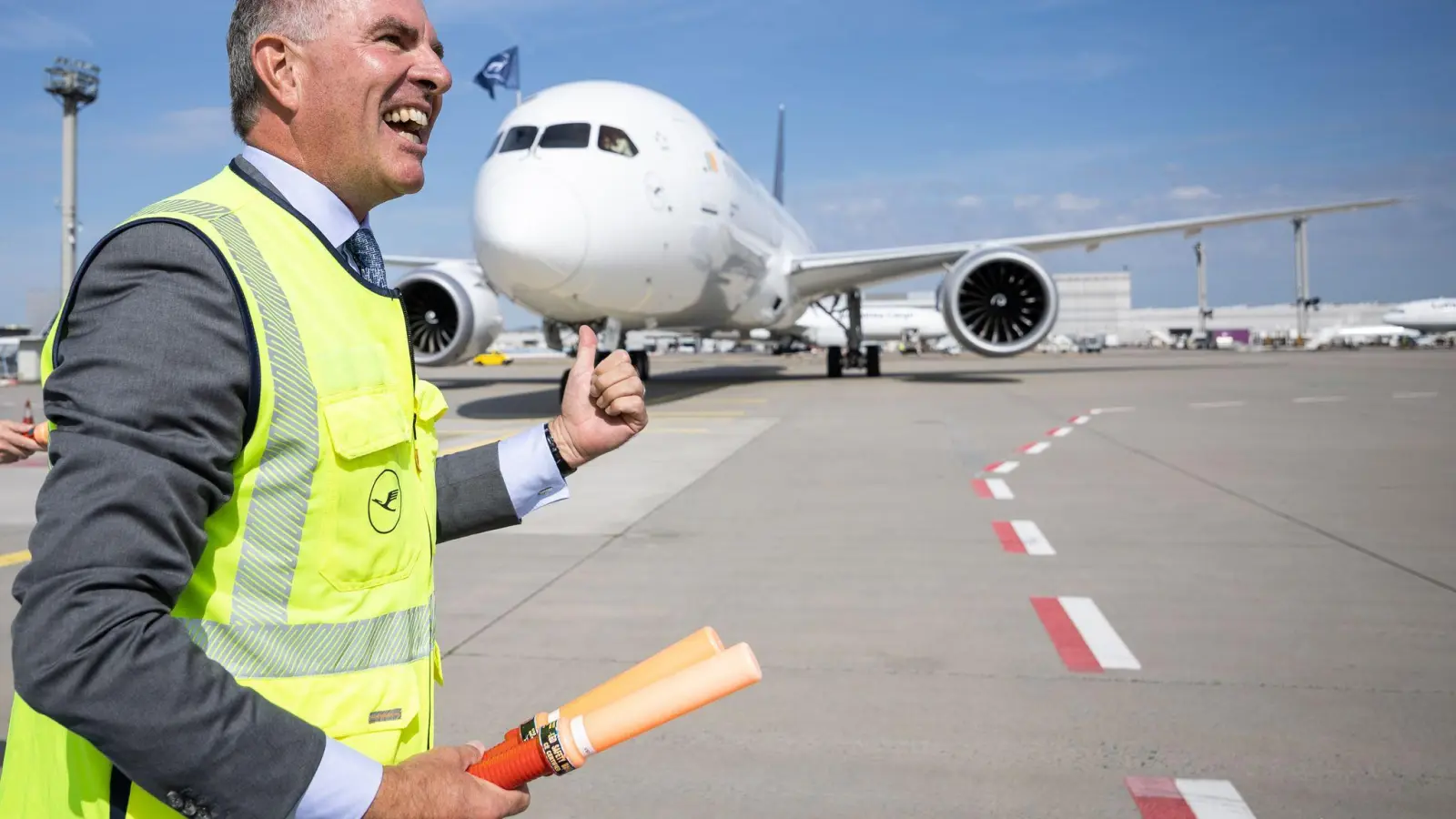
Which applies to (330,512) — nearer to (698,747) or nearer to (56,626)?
(56,626)

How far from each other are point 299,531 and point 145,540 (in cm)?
19

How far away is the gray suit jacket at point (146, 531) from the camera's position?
906 millimetres

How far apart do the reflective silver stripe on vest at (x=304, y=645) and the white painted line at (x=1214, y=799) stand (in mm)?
1876

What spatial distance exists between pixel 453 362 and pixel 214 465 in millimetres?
13957

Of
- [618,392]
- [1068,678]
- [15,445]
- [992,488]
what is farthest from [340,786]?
[992,488]

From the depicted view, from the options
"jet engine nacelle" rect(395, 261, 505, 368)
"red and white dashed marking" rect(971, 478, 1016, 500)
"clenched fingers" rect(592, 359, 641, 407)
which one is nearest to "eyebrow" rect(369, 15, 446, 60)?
"clenched fingers" rect(592, 359, 641, 407)

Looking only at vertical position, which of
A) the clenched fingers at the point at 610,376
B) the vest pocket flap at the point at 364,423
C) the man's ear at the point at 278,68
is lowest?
the vest pocket flap at the point at 364,423

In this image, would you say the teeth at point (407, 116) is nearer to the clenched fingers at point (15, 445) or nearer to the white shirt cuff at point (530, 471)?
the white shirt cuff at point (530, 471)

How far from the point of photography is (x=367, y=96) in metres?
1.28

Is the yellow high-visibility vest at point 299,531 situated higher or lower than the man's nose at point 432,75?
lower

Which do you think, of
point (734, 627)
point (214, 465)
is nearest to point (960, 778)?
point (734, 627)

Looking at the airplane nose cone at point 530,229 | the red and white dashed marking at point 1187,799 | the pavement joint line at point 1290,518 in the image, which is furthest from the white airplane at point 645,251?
the red and white dashed marking at point 1187,799

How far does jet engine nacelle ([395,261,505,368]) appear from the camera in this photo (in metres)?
14.4

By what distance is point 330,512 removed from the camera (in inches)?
44.6
